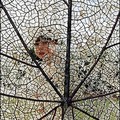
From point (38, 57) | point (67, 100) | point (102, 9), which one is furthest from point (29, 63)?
point (102, 9)

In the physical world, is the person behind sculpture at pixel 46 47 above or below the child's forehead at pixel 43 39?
below

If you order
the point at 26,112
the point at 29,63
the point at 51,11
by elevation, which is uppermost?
the point at 51,11

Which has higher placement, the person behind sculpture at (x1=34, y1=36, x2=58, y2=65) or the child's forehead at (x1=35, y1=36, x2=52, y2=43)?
the child's forehead at (x1=35, y1=36, x2=52, y2=43)

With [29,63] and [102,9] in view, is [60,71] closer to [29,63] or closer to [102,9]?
[29,63]

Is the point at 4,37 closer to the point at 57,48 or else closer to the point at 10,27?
the point at 10,27

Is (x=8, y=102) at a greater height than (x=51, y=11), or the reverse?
(x=51, y=11)
